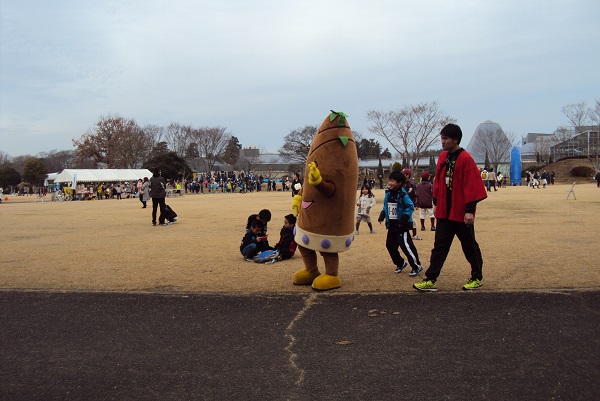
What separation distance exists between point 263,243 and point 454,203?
3667mm

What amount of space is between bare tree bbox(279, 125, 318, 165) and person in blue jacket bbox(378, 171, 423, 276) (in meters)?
55.5

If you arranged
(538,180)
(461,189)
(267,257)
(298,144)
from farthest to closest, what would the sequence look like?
(298,144) < (538,180) < (267,257) < (461,189)

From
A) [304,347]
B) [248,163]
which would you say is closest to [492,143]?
[248,163]

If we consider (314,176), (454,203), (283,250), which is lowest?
(283,250)

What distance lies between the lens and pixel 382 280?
635cm

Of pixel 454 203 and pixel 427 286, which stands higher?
pixel 454 203

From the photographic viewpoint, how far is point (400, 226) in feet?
22.0

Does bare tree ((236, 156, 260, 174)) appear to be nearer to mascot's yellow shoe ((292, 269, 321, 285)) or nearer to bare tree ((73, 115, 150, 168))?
bare tree ((73, 115, 150, 168))

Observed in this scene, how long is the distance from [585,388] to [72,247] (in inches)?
379

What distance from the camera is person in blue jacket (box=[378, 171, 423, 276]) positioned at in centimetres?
659

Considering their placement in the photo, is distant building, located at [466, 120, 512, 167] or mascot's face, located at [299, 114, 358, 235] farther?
distant building, located at [466, 120, 512, 167]

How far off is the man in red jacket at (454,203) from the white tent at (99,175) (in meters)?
39.9

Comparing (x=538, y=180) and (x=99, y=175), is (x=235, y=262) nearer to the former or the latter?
(x=99, y=175)

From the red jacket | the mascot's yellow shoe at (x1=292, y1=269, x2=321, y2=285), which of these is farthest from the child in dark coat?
the red jacket
